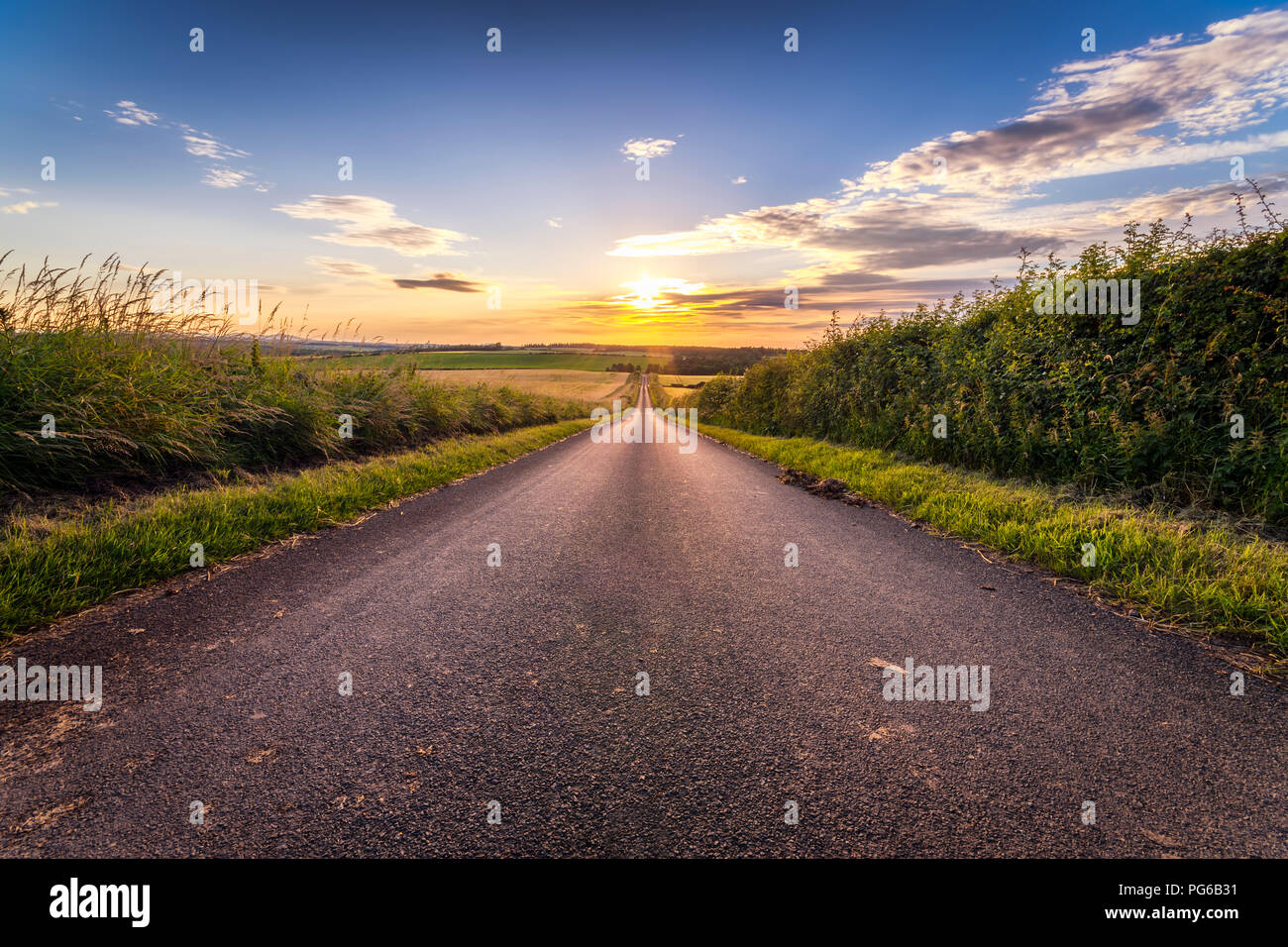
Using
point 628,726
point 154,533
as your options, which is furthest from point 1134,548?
point 154,533

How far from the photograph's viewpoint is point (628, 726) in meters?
2.57

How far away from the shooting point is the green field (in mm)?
12430

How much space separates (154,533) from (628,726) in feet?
14.5

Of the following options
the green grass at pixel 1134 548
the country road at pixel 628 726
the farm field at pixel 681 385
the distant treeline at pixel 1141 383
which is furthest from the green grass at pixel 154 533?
the farm field at pixel 681 385

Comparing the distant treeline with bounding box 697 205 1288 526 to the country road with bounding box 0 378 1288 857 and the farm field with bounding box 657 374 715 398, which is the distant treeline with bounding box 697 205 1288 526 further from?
the farm field with bounding box 657 374 715 398

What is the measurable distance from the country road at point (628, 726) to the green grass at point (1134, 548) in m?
→ 0.38

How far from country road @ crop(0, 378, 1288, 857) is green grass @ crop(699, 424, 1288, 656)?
376mm

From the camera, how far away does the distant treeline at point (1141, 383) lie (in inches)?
215

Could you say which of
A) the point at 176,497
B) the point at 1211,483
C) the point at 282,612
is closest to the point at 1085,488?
the point at 1211,483

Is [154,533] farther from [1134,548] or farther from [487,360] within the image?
[487,360]

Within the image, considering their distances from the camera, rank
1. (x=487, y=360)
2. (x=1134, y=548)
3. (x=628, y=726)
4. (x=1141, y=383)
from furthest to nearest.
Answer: (x=487, y=360) → (x=1141, y=383) → (x=1134, y=548) → (x=628, y=726)

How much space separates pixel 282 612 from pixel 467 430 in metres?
12.5

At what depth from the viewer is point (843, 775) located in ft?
7.26

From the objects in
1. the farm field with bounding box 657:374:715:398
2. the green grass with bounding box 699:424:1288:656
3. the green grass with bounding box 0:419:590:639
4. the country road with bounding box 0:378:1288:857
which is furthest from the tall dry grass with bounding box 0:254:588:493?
the farm field with bounding box 657:374:715:398
